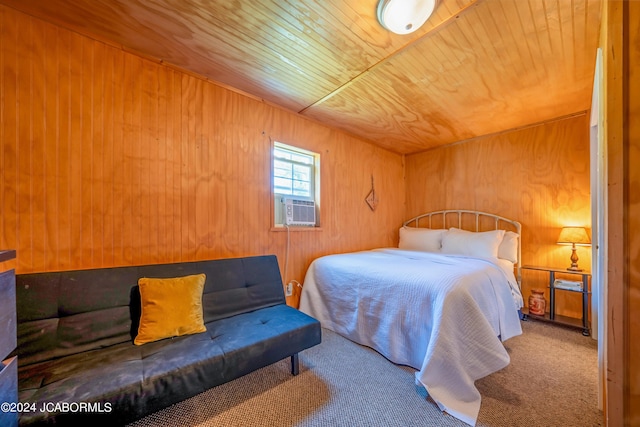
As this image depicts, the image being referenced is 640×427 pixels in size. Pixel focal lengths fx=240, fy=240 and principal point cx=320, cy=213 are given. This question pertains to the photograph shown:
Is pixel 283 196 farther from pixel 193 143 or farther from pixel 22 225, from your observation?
pixel 22 225

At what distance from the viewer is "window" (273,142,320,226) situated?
270cm

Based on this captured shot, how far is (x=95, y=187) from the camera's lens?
5.40 ft

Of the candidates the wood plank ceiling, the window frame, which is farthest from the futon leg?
the wood plank ceiling

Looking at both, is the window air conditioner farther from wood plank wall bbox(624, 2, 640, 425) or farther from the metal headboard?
wood plank wall bbox(624, 2, 640, 425)

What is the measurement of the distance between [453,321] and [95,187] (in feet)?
8.41

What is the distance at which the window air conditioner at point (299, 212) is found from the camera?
265 cm

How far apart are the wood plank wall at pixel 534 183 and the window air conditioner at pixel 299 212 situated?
7.29 feet

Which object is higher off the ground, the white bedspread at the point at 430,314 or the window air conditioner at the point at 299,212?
the window air conditioner at the point at 299,212

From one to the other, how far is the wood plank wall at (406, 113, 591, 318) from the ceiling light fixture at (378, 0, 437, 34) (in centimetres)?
254

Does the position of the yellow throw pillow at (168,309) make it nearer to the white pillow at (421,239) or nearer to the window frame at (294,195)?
the window frame at (294,195)

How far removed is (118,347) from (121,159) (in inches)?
49.2

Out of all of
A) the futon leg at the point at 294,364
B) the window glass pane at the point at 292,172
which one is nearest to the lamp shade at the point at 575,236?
the window glass pane at the point at 292,172

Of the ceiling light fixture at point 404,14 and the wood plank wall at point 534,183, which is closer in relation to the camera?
the ceiling light fixture at point 404,14

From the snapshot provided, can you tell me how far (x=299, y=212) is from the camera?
274cm
